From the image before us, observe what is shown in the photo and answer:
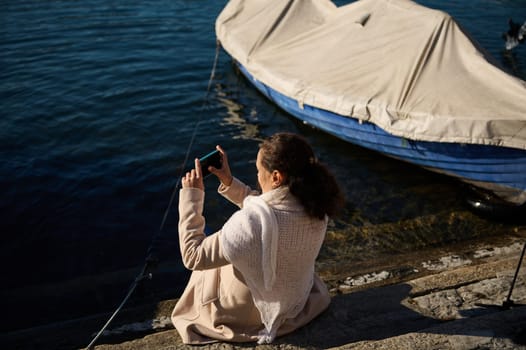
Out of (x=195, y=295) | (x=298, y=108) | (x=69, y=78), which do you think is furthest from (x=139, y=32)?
(x=195, y=295)

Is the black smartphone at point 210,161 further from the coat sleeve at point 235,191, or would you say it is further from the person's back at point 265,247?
the coat sleeve at point 235,191

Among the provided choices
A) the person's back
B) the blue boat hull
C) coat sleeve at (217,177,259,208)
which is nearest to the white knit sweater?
the person's back

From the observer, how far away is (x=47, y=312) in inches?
231

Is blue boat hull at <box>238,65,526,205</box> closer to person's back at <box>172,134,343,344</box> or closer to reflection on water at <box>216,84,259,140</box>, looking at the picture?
reflection on water at <box>216,84,259,140</box>

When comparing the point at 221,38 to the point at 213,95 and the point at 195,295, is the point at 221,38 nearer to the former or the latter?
the point at 213,95

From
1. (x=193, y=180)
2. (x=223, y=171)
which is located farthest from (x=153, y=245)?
(x=193, y=180)

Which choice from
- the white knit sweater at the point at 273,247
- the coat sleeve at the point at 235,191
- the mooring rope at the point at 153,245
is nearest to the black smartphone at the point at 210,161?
the coat sleeve at the point at 235,191

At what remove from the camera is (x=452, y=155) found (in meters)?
7.84

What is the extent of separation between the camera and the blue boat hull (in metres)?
7.37

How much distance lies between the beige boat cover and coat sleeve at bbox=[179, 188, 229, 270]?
5145 mm

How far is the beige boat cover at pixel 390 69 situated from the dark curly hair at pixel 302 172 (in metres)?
4.86

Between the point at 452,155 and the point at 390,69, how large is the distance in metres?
1.68

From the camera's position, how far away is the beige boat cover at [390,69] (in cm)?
733

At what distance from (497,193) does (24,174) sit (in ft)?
23.7
